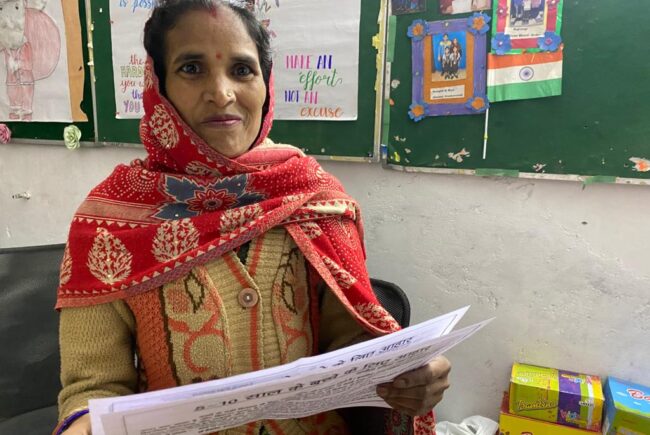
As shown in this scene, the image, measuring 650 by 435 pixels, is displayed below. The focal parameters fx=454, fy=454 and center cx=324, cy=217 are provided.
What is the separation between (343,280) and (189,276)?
0.87 ft

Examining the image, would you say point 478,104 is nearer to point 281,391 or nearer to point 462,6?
point 462,6

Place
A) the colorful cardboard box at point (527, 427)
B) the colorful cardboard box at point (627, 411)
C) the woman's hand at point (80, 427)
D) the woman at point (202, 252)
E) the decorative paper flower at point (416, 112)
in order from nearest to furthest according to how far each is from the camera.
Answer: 1. the woman's hand at point (80, 427)
2. the woman at point (202, 252)
3. the colorful cardboard box at point (627, 411)
4. the colorful cardboard box at point (527, 427)
5. the decorative paper flower at point (416, 112)

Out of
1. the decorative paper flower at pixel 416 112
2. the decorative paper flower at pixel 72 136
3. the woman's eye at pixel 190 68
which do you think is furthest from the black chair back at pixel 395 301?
the decorative paper flower at pixel 72 136

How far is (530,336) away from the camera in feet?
4.17

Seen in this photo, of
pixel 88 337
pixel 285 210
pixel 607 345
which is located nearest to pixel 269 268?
pixel 285 210

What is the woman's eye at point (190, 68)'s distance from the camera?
74 cm

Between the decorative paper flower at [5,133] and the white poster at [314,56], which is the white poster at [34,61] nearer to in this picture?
the decorative paper flower at [5,133]

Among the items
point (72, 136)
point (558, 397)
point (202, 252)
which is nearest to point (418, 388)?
point (202, 252)

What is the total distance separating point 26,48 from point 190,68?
168cm

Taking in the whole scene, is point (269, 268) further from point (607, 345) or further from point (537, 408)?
point (607, 345)

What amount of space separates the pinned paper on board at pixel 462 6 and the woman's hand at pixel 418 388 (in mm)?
910

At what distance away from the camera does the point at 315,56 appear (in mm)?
1399

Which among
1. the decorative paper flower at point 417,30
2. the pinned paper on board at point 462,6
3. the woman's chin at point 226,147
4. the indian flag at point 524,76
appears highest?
the pinned paper on board at point 462,6

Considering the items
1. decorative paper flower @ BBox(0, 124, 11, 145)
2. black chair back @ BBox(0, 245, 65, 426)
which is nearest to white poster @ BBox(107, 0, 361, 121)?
black chair back @ BBox(0, 245, 65, 426)
